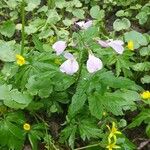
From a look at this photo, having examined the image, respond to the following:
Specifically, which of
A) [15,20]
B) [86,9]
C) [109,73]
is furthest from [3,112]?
[86,9]

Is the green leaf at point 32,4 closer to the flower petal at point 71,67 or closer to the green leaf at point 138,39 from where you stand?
the green leaf at point 138,39

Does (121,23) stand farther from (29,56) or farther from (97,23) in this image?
(29,56)

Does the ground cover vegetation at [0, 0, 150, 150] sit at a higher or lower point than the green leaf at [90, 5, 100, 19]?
higher

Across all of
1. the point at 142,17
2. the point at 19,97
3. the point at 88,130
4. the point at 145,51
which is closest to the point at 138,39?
the point at 145,51

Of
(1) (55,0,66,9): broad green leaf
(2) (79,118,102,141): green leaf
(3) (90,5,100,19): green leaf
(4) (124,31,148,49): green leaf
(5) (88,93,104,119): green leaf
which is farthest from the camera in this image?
(1) (55,0,66,9): broad green leaf

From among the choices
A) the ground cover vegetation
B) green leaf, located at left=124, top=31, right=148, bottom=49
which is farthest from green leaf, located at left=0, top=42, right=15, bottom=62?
green leaf, located at left=124, top=31, right=148, bottom=49

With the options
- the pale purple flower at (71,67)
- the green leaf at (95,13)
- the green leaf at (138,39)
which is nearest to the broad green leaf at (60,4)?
the green leaf at (95,13)

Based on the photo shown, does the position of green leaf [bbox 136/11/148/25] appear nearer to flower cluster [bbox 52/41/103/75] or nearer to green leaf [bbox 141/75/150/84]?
green leaf [bbox 141/75/150/84]
